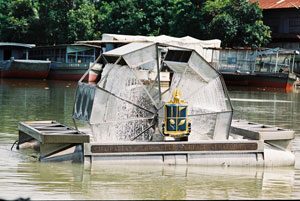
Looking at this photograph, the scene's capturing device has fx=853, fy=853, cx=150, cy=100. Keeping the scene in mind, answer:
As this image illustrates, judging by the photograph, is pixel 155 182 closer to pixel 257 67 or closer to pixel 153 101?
pixel 153 101

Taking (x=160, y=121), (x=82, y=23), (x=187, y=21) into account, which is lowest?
(x=160, y=121)

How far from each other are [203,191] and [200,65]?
4.51 m

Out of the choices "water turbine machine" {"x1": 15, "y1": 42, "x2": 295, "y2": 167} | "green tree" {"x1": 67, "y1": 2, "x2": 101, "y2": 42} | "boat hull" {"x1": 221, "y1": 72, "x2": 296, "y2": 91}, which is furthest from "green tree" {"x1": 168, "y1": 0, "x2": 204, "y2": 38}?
"water turbine machine" {"x1": 15, "y1": 42, "x2": 295, "y2": 167}

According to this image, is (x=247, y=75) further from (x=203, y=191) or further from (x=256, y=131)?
(x=203, y=191)

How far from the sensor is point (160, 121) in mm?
16609

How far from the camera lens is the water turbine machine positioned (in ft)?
50.3

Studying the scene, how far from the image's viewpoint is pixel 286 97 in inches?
1629

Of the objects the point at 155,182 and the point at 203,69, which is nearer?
the point at 155,182

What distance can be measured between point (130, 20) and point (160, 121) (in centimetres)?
4534

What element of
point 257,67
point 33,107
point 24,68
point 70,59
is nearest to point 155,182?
point 33,107

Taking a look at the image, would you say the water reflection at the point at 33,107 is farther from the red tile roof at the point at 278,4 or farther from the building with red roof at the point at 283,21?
the building with red roof at the point at 283,21

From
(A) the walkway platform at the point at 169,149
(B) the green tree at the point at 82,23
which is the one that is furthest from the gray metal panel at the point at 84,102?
(B) the green tree at the point at 82,23

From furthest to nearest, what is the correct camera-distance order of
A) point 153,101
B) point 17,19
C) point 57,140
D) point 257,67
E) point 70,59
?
point 17,19 < point 70,59 < point 257,67 < point 153,101 < point 57,140

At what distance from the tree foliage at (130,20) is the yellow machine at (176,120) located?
40.2 m
